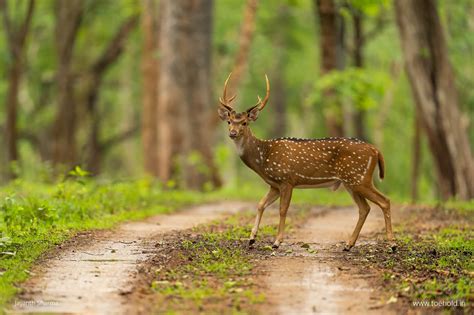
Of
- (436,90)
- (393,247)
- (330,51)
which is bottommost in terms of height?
(393,247)

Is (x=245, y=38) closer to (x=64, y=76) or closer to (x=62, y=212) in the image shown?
(x=64, y=76)

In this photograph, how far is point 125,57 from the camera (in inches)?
1917

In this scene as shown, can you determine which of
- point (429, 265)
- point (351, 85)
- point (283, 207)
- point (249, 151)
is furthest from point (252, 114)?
point (351, 85)

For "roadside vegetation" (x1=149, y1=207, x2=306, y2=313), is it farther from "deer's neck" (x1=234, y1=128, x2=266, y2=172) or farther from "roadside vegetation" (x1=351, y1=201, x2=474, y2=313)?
"roadside vegetation" (x1=351, y1=201, x2=474, y2=313)

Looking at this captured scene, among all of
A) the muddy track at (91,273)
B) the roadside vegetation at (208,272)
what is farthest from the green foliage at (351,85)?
the roadside vegetation at (208,272)

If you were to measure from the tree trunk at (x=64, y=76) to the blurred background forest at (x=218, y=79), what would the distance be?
2.0 inches

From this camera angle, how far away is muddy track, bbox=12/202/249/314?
362 inches

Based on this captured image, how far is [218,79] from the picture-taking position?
137ft

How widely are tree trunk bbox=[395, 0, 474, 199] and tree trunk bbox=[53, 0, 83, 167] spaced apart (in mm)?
13510

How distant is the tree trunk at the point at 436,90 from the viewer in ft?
77.4

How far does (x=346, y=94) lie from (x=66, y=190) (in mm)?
12128

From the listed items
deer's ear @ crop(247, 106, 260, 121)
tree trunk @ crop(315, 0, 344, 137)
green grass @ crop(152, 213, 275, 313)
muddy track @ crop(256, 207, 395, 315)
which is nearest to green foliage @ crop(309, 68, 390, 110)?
tree trunk @ crop(315, 0, 344, 137)

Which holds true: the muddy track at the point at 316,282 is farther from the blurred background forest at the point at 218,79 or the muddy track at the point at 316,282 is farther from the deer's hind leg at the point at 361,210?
the blurred background forest at the point at 218,79

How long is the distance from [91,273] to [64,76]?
938 inches
